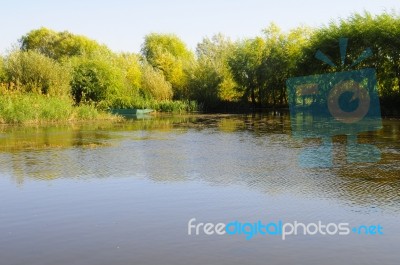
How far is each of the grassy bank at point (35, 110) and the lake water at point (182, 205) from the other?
1262 cm

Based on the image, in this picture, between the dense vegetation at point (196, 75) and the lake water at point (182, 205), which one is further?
the dense vegetation at point (196, 75)

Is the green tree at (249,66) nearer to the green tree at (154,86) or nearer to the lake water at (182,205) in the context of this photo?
the green tree at (154,86)

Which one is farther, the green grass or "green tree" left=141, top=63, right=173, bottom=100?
"green tree" left=141, top=63, right=173, bottom=100

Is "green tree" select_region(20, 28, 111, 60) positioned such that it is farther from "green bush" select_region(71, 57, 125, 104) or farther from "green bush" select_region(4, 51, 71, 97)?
"green bush" select_region(4, 51, 71, 97)

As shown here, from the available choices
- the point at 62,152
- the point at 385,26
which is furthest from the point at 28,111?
the point at 385,26

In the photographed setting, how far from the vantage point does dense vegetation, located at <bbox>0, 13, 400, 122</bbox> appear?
100 ft

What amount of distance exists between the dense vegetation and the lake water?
17296 mm

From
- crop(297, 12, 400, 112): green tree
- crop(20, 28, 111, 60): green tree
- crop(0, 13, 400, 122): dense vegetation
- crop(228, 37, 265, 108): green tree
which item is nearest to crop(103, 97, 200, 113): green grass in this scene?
crop(0, 13, 400, 122): dense vegetation

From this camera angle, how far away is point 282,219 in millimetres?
6469

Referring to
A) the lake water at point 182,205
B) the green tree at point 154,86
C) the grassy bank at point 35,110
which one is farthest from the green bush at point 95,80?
the lake water at point 182,205

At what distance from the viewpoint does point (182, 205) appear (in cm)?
741

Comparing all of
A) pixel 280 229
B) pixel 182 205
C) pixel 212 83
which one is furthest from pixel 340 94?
pixel 280 229

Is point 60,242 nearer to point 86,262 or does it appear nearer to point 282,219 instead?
point 86,262

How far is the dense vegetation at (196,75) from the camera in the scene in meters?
30.6
